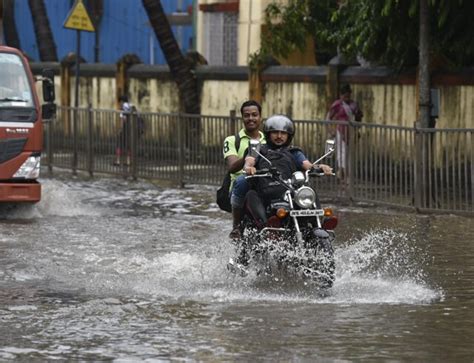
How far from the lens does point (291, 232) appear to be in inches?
487

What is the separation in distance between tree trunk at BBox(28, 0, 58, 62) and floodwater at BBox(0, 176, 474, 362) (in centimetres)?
2072

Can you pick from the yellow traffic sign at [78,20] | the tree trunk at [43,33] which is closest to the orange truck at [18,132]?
the yellow traffic sign at [78,20]

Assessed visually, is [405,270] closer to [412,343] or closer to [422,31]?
[412,343]

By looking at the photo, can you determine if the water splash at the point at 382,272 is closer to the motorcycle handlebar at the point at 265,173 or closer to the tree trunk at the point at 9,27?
the motorcycle handlebar at the point at 265,173

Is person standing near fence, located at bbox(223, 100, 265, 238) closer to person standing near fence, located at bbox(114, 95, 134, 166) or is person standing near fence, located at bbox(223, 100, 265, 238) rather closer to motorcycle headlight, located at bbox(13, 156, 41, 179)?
motorcycle headlight, located at bbox(13, 156, 41, 179)

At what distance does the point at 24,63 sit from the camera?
784 inches

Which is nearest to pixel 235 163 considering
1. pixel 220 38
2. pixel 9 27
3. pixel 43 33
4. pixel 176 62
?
pixel 176 62

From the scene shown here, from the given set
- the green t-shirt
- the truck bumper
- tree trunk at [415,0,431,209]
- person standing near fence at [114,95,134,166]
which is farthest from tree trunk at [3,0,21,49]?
the green t-shirt

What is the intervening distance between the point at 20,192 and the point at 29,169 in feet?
1.14

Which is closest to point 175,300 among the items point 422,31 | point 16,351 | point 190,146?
point 16,351

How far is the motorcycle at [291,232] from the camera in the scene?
12.1m

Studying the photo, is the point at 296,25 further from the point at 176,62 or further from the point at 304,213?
the point at 304,213

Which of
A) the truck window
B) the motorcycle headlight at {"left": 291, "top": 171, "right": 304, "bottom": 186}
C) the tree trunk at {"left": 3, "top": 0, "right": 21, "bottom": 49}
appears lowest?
the motorcycle headlight at {"left": 291, "top": 171, "right": 304, "bottom": 186}

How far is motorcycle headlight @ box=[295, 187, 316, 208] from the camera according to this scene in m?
12.2
